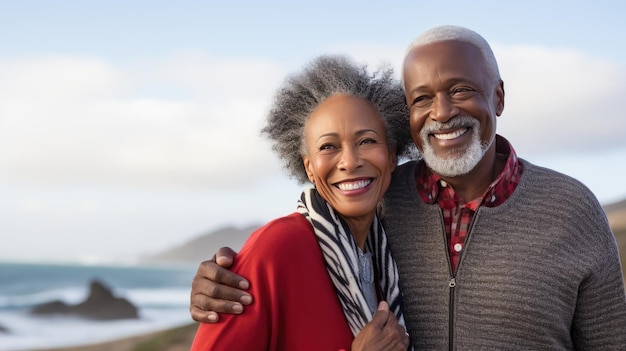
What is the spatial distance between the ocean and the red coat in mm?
12214

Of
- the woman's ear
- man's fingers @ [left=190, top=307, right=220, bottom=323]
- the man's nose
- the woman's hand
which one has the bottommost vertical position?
the woman's hand

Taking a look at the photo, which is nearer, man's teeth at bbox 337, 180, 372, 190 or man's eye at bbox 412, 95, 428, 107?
man's teeth at bbox 337, 180, 372, 190

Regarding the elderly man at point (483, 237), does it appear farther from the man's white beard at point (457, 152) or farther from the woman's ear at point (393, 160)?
A: the woman's ear at point (393, 160)

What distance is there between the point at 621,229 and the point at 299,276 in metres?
10.8

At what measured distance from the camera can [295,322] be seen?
2.66 metres

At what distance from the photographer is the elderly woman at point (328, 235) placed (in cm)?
263

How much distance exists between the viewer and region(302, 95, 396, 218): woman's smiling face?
2.81 metres

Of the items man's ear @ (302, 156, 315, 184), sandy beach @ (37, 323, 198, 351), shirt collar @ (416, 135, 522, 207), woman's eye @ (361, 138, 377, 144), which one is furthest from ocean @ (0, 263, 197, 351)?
woman's eye @ (361, 138, 377, 144)

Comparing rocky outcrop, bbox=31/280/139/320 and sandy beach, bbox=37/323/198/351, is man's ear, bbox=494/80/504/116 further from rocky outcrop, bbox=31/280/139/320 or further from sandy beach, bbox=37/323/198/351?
rocky outcrop, bbox=31/280/139/320

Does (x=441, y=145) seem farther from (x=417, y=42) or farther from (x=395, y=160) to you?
(x=417, y=42)

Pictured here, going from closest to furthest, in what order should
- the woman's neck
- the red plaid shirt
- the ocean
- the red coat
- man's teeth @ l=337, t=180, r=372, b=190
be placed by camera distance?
the red coat → man's teeth @ l=337, t=180, r=372, b=190 → the woman's neck → the red plaid shirt → the ocean

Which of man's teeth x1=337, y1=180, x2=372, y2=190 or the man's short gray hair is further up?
the man's short gray hair

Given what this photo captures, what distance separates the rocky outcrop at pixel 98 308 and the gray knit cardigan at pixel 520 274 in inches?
733

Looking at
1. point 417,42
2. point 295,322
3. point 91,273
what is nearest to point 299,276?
Result: point 295,322
